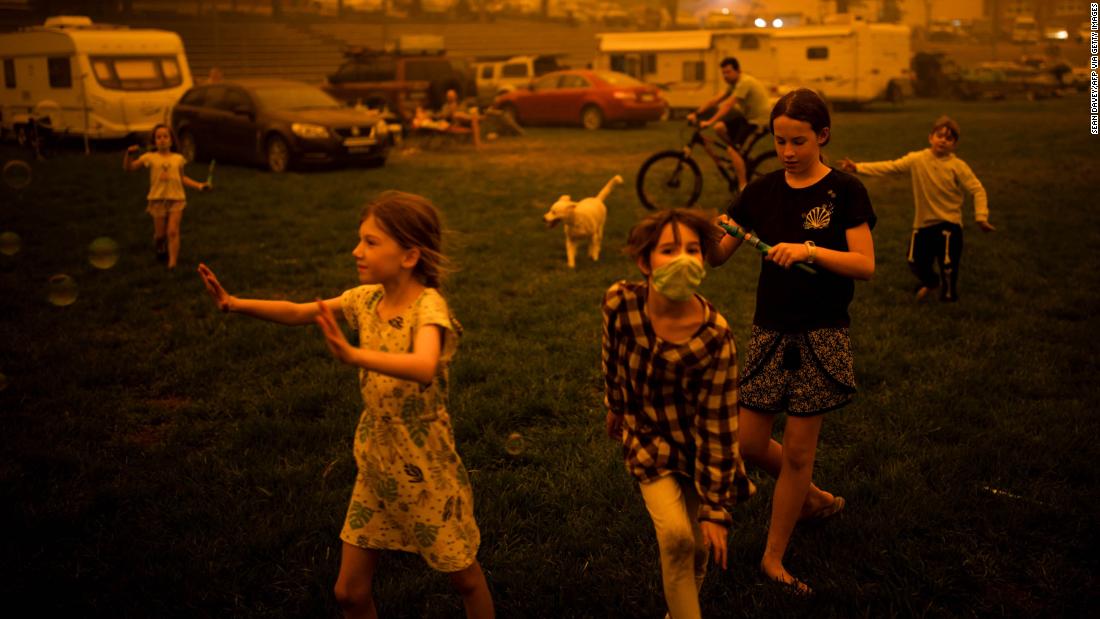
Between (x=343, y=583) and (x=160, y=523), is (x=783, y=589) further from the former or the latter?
(x=160, y=523)

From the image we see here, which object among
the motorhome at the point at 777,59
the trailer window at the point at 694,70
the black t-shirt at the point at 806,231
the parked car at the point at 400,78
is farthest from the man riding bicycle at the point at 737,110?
the trailer window at the point at 694,70

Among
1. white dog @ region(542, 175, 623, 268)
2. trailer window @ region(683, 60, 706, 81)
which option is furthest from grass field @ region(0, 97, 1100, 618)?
trailer window @ region(683, 60, 706, 81)

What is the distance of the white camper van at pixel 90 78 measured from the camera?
20.2 metres

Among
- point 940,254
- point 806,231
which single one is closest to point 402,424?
point 806,231

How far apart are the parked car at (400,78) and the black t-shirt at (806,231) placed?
22424mm

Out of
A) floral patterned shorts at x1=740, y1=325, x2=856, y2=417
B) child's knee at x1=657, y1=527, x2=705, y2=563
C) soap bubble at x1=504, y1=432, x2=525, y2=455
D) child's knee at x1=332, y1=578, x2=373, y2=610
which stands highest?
floral patterned shorts at x1=740, y1=325, x2=856, y2=417

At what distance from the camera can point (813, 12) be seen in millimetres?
73000

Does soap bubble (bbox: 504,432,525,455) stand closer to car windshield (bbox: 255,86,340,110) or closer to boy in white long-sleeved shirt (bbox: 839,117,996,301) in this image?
boy in white long-sleeved shirt (bbox: 839,117,996,301)

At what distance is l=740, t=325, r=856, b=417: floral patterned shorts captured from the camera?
3.38 meters

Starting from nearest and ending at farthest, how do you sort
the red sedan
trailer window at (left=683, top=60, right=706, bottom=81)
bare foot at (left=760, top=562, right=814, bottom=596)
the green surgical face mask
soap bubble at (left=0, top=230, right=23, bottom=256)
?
the green surgical face mask, bare foot at (left=760, top=562, right=814, bottom=596), soap bubble at (left=0, top=230, right=23, bottom=256), the red sedan, trailer window at (left=683, top=60, right=706, bottom=81)

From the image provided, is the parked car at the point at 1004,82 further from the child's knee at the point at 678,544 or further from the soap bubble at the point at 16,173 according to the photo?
the child's knee at the point at 678,544

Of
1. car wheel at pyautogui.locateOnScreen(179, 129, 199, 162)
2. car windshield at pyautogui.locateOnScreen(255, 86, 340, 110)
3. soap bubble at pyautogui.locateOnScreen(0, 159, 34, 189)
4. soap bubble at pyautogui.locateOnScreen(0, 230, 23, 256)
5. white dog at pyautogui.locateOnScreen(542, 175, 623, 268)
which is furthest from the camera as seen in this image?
car wheel at pyautogui.locateOnScreen(179, 129, 199, 162)

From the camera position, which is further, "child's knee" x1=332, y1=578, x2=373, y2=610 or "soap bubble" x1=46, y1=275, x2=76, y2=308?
"soap bubble" x1=46, y1=275, x2=76, y2=308

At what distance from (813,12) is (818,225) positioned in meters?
76.5
